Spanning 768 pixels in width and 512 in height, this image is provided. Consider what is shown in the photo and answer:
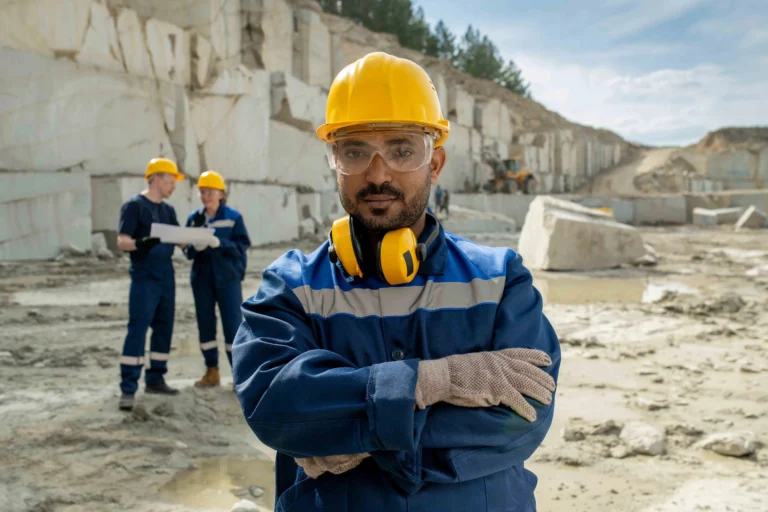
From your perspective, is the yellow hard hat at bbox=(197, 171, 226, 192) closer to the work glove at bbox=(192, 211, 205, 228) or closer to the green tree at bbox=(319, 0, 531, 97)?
the work glove at bbox=(192, 211, 205, 228)

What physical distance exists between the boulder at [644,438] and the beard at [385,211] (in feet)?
8.41

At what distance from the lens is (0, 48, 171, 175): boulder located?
953 cm

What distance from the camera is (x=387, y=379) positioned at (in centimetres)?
124

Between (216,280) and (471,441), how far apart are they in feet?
12.2

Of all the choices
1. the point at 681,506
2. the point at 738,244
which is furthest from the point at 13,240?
the point at 738,244

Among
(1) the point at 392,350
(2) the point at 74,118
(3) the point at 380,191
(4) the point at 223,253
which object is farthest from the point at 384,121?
(2) the point at 74,118

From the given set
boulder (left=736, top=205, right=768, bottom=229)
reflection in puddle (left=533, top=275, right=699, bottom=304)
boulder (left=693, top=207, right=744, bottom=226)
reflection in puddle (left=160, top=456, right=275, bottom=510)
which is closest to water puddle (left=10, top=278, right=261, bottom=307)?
reflection in puddle (left=160, top=456, right=275, bottom=510)

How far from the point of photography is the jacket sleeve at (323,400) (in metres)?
1.21

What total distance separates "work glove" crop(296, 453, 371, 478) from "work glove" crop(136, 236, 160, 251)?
3.33m

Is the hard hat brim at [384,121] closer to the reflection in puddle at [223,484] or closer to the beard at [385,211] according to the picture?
the beard at [385,211]

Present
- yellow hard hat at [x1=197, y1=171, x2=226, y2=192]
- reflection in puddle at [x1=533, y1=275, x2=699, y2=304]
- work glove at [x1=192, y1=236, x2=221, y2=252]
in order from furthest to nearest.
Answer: reflection in puddle at [x1=533, y1=275, x2=699, y2=304]
yellow hard hat at [x1=197, y1=171, x2=226, y2=192]
work glove at [x1=192, y1=236, x2=221, y2=252]

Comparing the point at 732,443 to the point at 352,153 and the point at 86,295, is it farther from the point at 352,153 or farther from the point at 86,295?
the point at 86,295

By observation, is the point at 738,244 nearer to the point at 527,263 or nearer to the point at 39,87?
the point at 527,263

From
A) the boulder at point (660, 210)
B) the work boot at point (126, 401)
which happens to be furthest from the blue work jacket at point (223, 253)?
the boulder at point (660, 210)
